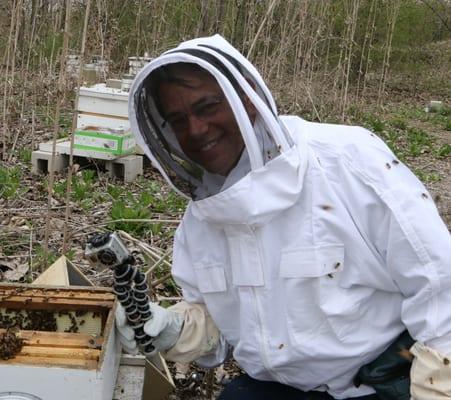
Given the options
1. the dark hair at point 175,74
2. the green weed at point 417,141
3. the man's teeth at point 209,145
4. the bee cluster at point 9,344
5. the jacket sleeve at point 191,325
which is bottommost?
the green weed at point 417,141

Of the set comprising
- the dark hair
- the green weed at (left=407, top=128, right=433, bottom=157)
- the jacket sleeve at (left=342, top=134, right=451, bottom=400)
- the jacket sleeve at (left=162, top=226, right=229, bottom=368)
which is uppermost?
the dark hair

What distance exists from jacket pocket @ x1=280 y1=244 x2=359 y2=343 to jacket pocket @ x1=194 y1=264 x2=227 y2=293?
203 millimetres

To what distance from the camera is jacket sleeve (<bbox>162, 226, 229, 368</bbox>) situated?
5.91 ft

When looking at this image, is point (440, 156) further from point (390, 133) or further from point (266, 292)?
point (266, 292)

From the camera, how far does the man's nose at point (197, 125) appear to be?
1.51 meters

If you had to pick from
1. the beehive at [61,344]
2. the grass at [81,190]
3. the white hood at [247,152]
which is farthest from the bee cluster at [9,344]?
the grass at [81,190]

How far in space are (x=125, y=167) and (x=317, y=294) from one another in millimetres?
3257

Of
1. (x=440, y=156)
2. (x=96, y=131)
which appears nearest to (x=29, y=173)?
(x=96, y=131)

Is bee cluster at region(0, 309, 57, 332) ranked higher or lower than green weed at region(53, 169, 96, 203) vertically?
higher

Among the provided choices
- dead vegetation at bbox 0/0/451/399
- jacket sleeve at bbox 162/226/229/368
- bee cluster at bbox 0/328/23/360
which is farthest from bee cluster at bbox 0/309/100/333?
dead vegetation at bbox 0/0/451/399

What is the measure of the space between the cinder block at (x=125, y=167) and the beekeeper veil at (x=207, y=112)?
9.88ft

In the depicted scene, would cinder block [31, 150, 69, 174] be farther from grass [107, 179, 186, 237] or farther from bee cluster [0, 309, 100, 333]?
bee cluster [0, 309, 100, 333]

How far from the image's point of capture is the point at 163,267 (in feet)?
9.98

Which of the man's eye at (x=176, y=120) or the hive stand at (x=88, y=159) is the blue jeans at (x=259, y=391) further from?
the hive stand at (x=88, y=159)
